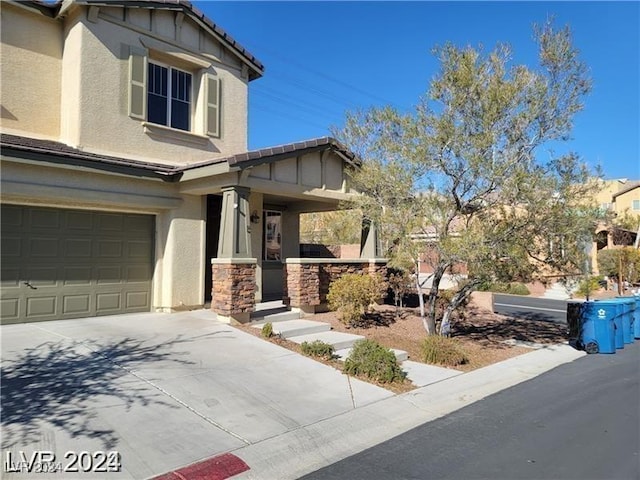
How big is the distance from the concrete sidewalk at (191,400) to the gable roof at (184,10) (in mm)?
7360

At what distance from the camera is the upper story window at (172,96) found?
37.8 ft

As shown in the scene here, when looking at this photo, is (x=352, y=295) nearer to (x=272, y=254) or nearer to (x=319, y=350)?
(x=319, y=350)

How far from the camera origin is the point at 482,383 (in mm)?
7707

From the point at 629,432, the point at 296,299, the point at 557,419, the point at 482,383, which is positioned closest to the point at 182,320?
the point at 296,299

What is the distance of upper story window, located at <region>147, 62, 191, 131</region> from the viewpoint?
12.2 meters

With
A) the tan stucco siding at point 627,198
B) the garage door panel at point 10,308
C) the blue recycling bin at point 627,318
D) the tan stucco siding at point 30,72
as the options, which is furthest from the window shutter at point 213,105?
the tan stucco siding at point 627,198

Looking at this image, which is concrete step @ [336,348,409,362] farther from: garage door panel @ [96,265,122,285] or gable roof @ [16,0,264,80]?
gable roof @ [16,0,264,80]

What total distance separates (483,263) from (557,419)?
325 cm

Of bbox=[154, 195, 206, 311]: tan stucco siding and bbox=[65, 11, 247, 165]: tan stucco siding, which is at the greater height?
bbox=[65, 11, 247, 165]: tan stucco siding

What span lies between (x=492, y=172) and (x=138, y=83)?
8.60 meters

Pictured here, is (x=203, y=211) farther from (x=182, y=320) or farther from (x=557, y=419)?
(x=557, y=419)

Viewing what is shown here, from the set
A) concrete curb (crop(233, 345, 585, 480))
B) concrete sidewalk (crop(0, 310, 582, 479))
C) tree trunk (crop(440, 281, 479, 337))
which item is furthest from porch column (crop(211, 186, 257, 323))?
concrete curb (crop(233, 345, 585, 480))

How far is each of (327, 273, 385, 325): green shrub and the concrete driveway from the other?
9.13ft

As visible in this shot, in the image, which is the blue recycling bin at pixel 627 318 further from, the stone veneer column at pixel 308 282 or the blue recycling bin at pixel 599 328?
the stone veneer column at pixel 308 282
